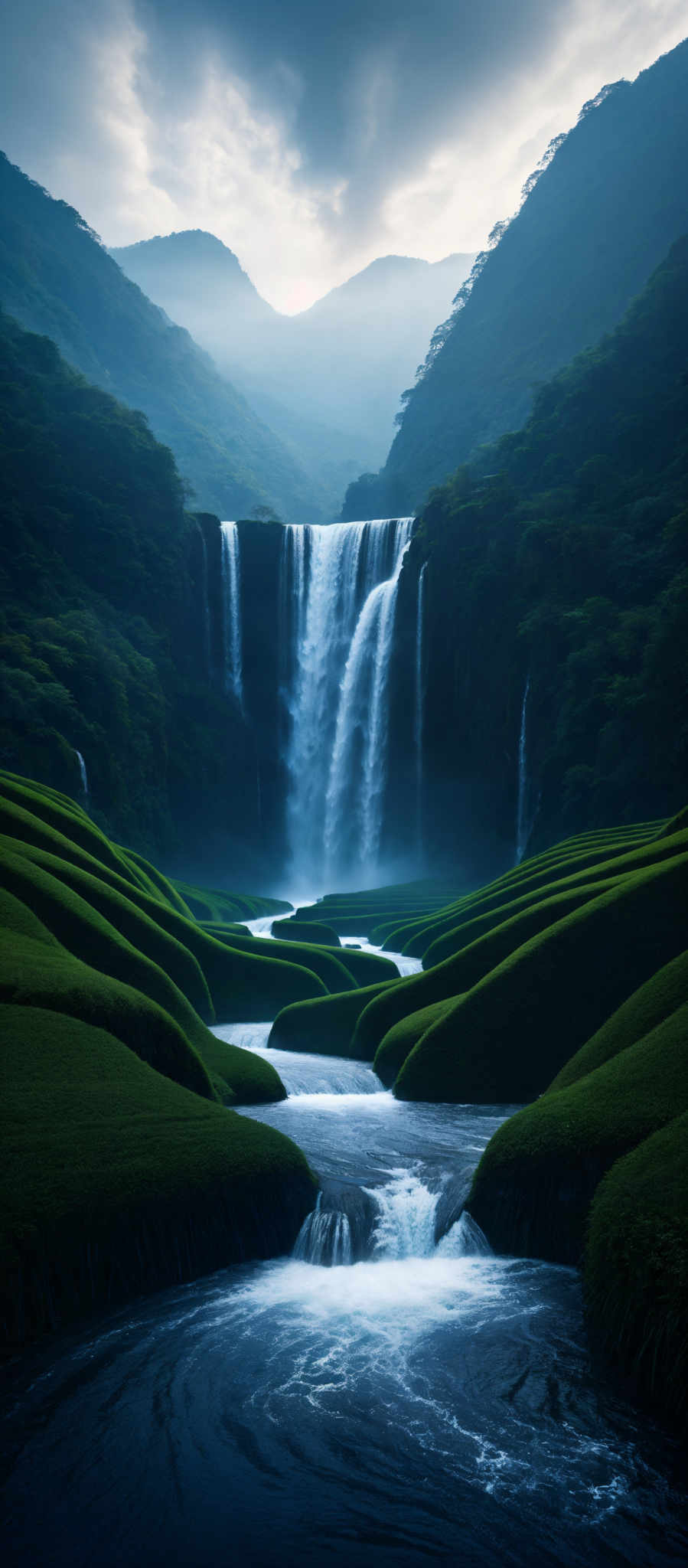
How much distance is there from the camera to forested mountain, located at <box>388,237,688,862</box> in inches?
1404

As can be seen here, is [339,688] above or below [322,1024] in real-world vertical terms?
above

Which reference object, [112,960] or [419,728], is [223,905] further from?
[112,960]

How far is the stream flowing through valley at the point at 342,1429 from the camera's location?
15.3 ft

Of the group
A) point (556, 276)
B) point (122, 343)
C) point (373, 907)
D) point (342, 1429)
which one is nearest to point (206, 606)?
point (373, 907)

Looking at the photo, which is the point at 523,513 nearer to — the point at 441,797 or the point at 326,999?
the point at 441,797

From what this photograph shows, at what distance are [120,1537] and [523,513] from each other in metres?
52.1

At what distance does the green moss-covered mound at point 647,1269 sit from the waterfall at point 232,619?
5567cm

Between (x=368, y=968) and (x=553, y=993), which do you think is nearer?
(x=553, y=993)

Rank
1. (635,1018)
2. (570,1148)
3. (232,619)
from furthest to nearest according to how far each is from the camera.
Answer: (232,619), (635,1018), (570,1148)

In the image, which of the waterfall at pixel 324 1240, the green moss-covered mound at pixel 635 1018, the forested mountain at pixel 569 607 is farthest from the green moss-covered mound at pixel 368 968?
the waterfall at pixel 324 1240

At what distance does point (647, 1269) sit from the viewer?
6137 mm

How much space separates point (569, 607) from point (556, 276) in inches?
2399

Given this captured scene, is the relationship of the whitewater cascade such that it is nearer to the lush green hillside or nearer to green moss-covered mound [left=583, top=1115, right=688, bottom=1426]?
the lush green hillside

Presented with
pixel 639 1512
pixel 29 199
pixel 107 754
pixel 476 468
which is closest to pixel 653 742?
pixel 107 754
